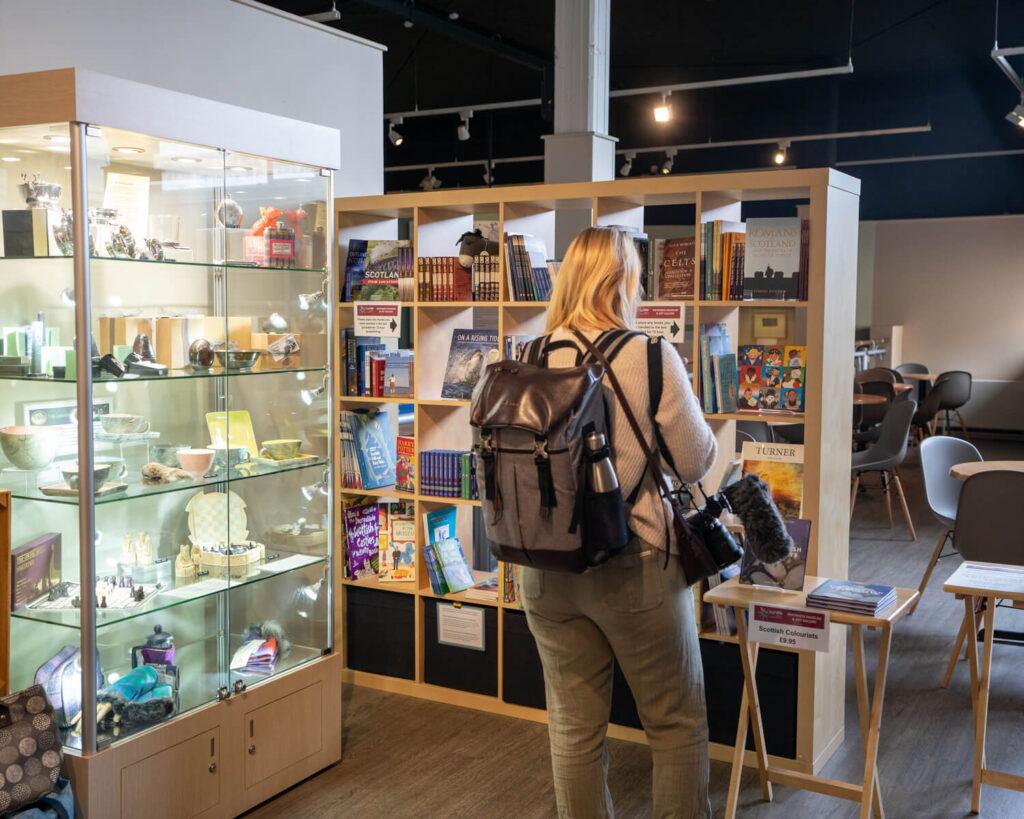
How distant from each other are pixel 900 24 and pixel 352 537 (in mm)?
8239

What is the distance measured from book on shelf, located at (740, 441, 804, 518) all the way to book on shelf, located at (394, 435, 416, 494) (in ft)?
5.14

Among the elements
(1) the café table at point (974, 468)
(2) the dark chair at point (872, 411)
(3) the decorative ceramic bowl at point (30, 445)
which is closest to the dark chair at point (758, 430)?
(1) the café table at point (974, 468)

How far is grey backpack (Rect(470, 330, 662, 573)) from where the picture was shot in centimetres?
250

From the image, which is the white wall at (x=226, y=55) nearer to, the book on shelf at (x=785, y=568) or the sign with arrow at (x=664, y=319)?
the sign with arrow at (x=664, y=319)

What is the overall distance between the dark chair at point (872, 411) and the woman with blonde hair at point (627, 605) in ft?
22.4

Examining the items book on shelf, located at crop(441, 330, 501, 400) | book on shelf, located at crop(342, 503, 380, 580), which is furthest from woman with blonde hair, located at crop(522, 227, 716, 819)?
book on shelf, located at crop(342, 503, 380, 580)

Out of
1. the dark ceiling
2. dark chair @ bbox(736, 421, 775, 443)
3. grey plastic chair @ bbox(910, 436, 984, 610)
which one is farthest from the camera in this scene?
the dark ceiling

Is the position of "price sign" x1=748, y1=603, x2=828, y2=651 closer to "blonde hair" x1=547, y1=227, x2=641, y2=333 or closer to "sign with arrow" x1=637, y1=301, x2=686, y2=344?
"blonde hair" x1=547, y1=227, x2=641, y2=333

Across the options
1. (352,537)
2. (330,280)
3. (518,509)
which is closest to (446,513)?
(352,537)

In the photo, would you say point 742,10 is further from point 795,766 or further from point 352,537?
point 795,766

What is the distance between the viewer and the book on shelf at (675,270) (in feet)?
13.2

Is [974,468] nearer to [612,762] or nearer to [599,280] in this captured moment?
[612,762]

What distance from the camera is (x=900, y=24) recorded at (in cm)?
995

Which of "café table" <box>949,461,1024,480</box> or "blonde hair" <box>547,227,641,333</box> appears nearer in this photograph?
"blonde hair" <box>547,227,641,333</box>
